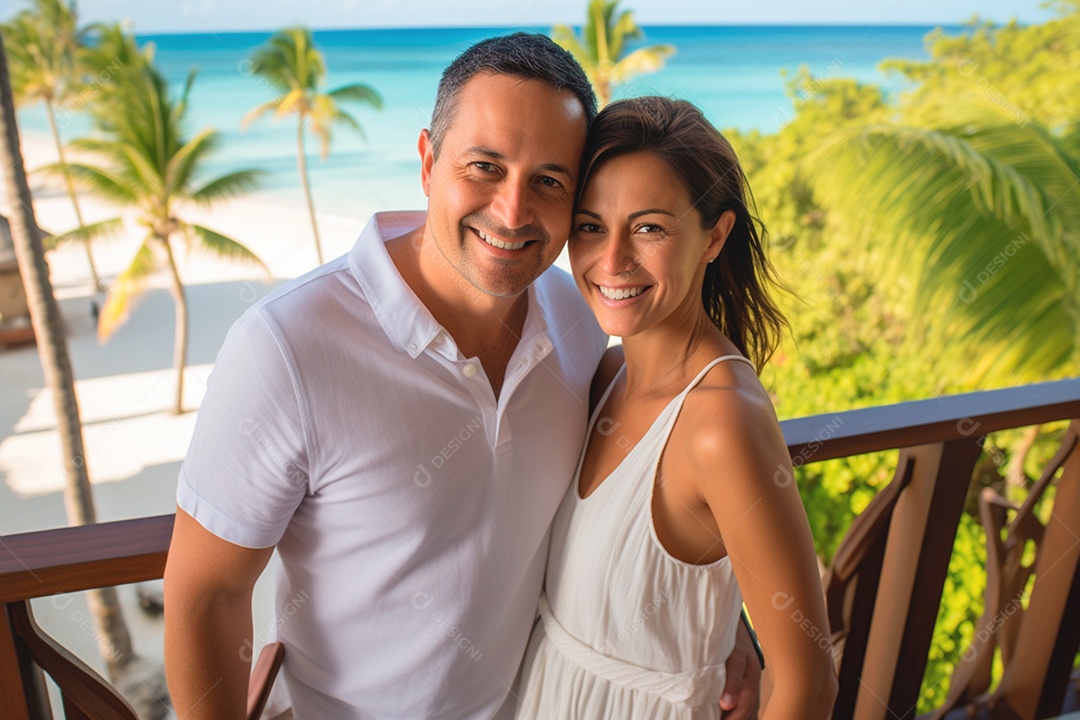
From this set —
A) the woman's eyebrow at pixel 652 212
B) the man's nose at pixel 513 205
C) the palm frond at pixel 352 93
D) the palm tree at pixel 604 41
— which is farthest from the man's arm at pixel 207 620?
the palm frond at pixel 352 93

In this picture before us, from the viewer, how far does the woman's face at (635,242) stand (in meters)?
1.43

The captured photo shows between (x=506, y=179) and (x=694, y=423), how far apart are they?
1.67ft

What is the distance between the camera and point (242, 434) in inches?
52.6

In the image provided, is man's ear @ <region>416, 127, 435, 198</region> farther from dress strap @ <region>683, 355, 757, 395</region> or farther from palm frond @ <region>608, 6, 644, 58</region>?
palm frond @ <region>608, 6, 644, 58</region>

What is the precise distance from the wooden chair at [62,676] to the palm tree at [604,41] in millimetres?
18464

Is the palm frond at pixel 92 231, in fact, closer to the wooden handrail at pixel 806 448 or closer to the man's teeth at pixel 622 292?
the wooden handrail at pixel 806 448

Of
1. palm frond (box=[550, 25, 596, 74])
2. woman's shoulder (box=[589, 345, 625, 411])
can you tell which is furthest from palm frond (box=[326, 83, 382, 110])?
woman's shoulder (box=[589, 345, 625, 411])

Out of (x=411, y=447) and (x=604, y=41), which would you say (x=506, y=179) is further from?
(x=604, y=41)

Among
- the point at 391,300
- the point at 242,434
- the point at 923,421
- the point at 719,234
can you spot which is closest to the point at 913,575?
the point at 923,421

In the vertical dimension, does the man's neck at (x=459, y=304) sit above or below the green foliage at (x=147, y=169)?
above

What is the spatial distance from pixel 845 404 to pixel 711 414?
9.07m

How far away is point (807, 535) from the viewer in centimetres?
133

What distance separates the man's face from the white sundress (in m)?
0.36

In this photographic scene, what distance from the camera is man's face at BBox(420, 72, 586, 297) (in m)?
1.42
